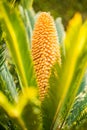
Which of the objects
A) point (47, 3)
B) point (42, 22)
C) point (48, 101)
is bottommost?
point (47, 3)

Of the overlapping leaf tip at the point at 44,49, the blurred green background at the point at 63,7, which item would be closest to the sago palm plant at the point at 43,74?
the overlapping leaf tip at the point at 44,49

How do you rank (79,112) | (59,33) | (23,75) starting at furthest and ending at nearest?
(59,33) < (79,112) < (23,75)

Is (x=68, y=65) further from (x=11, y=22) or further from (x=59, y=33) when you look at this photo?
(x=59, y=33)

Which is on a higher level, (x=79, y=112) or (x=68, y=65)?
(x=68, y=65)

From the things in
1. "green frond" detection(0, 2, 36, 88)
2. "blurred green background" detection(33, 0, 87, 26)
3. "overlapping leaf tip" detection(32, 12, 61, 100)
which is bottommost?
"blurred green background" detection(33, 0, 87, 26)

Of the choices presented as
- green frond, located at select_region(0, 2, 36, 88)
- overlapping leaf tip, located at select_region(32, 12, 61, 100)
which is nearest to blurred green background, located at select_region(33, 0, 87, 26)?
overlapping leaf tip, located at select_region(32, 12, 61, 100)

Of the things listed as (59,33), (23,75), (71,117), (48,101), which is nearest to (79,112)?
(71,117)

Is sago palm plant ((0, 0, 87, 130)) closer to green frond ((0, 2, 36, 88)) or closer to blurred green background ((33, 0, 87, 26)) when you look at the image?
green frond ((0, 2, 36, 88))
